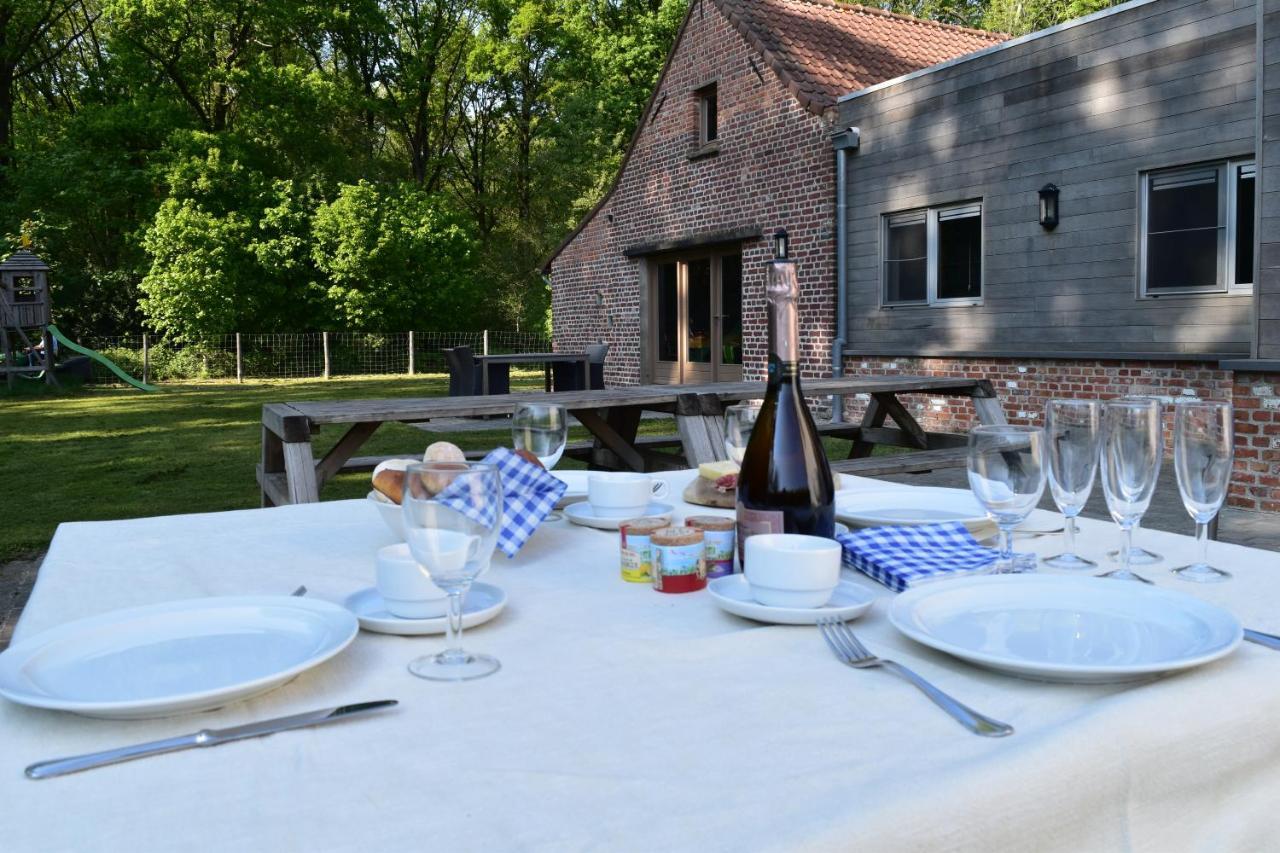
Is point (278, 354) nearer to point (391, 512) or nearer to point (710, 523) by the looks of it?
point (391, 512)

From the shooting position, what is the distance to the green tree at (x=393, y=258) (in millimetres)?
24094

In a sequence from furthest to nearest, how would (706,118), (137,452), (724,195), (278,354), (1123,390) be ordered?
(278,354)
(706,118)
(724,195)
(137,452)
(1123,390)

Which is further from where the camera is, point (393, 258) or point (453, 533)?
point (393, 258)

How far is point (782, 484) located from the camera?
1.43m

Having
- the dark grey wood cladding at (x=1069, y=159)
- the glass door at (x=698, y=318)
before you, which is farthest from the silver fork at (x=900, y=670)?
the glass door at (x=698, y=318)

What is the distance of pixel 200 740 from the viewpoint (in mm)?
850

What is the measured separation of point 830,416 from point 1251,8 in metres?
5.39

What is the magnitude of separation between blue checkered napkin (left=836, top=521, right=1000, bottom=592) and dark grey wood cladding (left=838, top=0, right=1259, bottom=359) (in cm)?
649

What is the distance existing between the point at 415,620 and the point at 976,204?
9503 mm

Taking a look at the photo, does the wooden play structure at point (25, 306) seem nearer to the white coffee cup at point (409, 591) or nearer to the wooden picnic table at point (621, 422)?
the wooden picnic table at point (621, 422)

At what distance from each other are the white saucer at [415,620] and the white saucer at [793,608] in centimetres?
27

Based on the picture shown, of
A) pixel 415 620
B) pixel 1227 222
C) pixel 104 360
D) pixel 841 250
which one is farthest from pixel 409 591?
pixel 104 360

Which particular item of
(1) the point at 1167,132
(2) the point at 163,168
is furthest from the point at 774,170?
(2) the point at 163,168

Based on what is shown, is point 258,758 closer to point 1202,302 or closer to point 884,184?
point 1202,302
